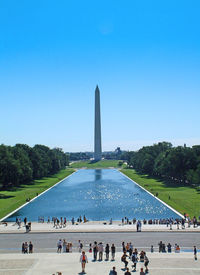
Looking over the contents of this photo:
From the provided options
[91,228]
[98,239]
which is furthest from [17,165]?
[98,239]

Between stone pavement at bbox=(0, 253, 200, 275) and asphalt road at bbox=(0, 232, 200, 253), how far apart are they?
2.53 metres

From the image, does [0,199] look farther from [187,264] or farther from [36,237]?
[187,264]

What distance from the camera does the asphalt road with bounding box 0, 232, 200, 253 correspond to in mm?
25531

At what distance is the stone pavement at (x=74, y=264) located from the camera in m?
19.0

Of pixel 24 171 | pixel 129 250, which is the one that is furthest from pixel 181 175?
pixel 129 250

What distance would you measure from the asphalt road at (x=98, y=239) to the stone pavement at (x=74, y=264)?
8.32 feet

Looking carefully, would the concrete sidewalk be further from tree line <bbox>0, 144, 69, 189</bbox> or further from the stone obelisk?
the stone obelisk

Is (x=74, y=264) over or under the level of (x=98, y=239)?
over

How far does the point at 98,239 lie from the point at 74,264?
7.70m

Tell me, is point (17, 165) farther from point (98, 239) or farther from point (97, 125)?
point (97, 125)

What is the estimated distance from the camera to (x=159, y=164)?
8588cm

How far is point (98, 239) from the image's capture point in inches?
1101

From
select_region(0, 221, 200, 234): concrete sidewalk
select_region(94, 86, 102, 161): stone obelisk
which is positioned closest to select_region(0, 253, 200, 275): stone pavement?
select_region(0, 221, 200, 234): concrete sidewalk

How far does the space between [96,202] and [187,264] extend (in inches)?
1286
